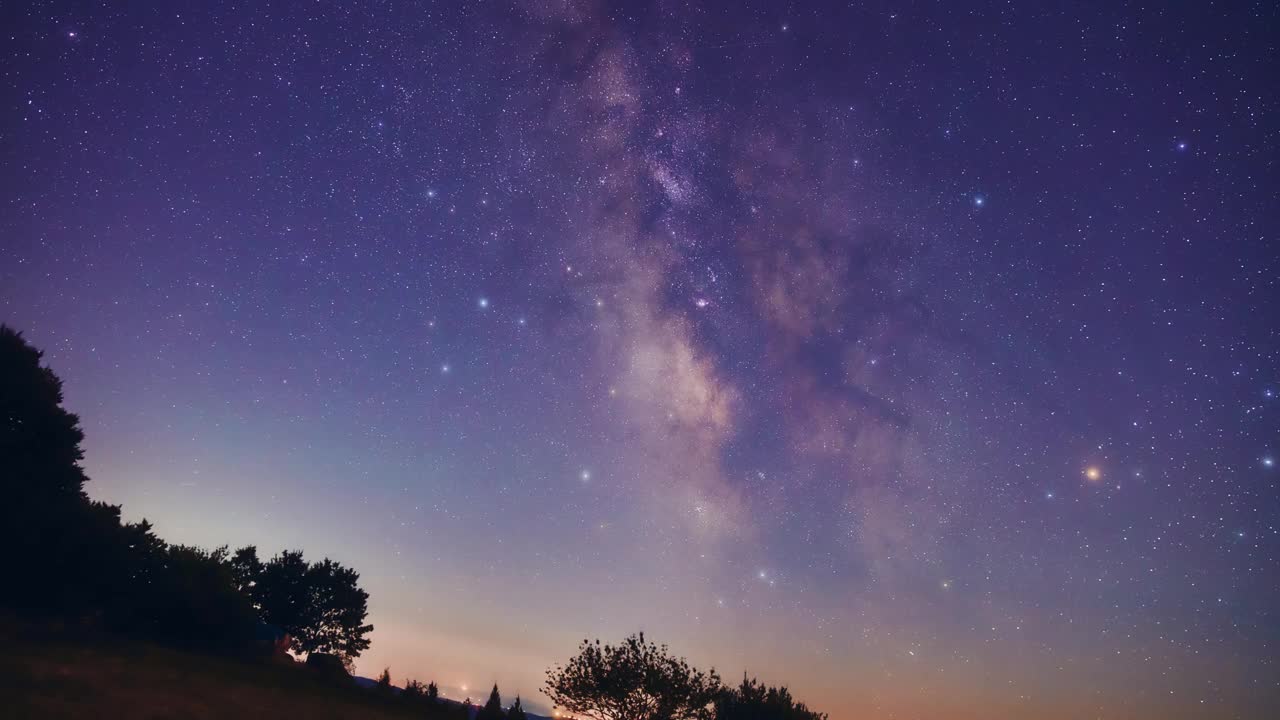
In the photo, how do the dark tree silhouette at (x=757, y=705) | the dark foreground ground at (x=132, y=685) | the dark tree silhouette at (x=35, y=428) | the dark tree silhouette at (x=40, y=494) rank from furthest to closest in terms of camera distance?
the dark tree silhouette at (x=757, y=705)
the dark tree silhouette at (x=35, y=428)
the dark tree silhouette at (x=40, y=494)
the dark foreground ground at (x=132, y=685)

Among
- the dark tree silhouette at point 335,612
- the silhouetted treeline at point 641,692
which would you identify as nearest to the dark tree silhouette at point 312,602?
the dark tree silhouette at point 335,612

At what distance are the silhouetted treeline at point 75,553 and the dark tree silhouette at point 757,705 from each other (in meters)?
32.4

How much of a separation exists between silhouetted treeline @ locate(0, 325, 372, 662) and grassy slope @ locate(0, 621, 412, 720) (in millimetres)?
3563

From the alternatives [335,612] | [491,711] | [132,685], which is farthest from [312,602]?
[132,685]

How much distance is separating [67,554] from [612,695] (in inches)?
1285

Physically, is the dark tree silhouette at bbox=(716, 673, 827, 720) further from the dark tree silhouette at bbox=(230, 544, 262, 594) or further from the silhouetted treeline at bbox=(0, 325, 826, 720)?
the dark tree silhouette at bbox=(230, 544, 262, 594)

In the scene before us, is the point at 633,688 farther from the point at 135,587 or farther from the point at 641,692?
the point at 135,587

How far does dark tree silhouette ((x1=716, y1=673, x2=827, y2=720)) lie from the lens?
143 feet

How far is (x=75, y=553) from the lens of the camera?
81.8 ft

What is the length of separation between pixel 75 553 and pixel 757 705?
43.5 metres

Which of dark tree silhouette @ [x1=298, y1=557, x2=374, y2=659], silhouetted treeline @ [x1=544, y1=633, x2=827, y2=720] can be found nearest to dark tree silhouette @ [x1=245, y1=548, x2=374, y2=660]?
dark tree silhouette @ [x1=298, y1=557, x2=374, y2=659]

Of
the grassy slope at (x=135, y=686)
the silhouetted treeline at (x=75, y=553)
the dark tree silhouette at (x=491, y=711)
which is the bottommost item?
the dark tree silhouette at (x=491, y=711)

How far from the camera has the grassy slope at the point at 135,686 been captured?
14.9m

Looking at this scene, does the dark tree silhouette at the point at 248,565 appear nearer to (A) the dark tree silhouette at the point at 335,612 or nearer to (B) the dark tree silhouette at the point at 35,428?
(A) the dark tree silhouette at the point at 335,612
